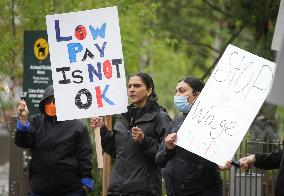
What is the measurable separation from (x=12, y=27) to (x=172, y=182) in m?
7.82

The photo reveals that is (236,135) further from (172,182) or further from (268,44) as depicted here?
(268,44)

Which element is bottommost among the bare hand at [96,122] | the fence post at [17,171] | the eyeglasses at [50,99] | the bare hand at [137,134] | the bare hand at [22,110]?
the fence post at [17,171]

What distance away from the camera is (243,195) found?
11.5m

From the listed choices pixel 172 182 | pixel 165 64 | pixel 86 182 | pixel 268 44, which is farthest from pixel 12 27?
pixel 165 64

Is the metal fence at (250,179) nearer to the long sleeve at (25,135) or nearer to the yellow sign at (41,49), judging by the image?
the long sleeve at (25,135)

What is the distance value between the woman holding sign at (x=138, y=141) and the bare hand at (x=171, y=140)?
0.47 metres

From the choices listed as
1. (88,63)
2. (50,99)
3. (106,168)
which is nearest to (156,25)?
(106,168)

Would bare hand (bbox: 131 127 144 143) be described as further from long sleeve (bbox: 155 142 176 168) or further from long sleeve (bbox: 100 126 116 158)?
long sleeve (bbox: 100 126 116 158)

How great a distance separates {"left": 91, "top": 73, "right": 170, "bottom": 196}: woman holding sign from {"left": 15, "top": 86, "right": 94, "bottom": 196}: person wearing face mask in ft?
1.20

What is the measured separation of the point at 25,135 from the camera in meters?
9.58

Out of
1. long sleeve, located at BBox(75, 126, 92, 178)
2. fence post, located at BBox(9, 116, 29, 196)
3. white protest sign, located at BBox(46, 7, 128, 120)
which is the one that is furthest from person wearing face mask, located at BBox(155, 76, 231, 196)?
fence post, located at BBox(9, 116, 29, 196)

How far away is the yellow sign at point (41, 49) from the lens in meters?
13.7

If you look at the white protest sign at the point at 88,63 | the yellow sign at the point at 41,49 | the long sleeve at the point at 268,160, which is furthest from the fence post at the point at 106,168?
the yellow sign at the point at 41,49

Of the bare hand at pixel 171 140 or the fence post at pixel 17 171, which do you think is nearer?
the bare hand at pixel 171 140
